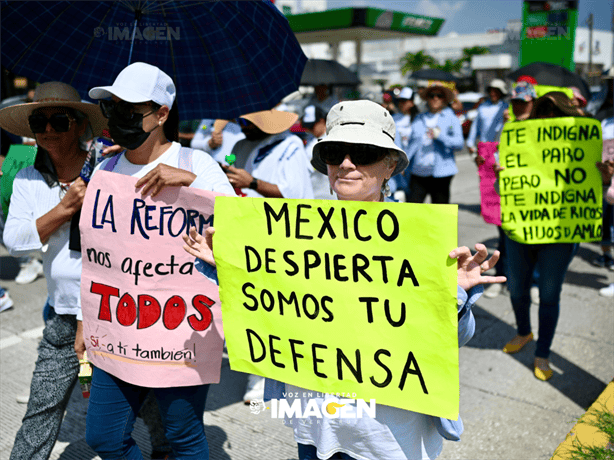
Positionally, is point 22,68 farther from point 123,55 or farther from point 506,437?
point 506,437

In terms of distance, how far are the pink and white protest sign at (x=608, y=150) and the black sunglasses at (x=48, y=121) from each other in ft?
11.2

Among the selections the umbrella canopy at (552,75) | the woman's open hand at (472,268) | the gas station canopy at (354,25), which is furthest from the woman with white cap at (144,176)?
the gas station canopy at (354,25)

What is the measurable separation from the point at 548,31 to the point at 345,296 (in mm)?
27343

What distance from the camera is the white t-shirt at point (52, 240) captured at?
2682mm

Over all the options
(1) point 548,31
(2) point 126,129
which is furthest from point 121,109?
(1) point 548,31

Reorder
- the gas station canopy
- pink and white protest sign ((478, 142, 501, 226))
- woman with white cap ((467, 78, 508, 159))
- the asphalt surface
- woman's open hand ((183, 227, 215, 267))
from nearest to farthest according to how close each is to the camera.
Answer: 1. woman's open hand ((183, 227, 215, 267))
2. the asphalt surface
3. pink and white protest sign ((478, 142, 501, 226))
4. woman with white cap ((467, 78, 508, 159))
5. the gas station canopy

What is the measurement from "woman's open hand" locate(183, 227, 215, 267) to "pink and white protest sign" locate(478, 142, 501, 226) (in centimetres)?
292

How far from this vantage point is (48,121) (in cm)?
274

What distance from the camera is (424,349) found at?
185cm

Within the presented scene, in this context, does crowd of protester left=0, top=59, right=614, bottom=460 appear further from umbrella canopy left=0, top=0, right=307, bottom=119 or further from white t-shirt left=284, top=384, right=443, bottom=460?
umbrella canopy left=0, top=0, right=307, bottom=119

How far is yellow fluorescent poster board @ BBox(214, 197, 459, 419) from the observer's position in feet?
5.97

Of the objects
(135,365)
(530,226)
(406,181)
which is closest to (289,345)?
(135,365)

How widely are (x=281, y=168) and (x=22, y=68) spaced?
65.2 inches

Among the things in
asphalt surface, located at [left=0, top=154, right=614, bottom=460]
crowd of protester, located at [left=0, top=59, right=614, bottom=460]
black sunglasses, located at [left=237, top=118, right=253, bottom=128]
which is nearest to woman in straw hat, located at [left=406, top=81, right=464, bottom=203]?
asphalt surface, located at [left=0, top=154, right=614, bottom=460]
